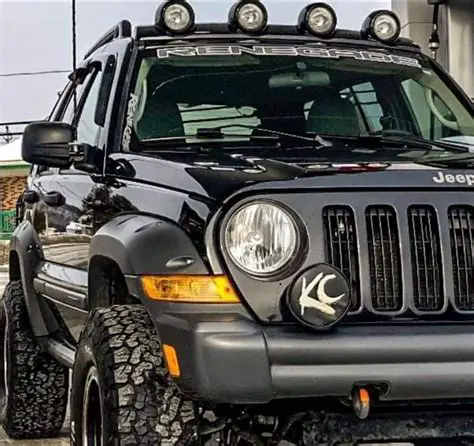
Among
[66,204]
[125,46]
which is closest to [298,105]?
[125,46]

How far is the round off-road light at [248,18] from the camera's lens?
4.82 metres

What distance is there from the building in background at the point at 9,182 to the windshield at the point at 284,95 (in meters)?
30.6

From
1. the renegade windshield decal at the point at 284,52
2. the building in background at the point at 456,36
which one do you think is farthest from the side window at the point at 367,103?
the building in background at the point at 456,36

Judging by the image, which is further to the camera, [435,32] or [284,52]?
[435,32]


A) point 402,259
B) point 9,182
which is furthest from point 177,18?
point 9,182

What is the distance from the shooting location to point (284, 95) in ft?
14.9

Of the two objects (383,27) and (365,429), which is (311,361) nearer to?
(365,429)

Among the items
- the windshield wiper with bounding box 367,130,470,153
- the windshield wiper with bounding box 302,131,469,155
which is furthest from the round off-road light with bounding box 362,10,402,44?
the windshield wiper with bounding box 302,131,469,155

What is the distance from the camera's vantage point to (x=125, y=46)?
461 cm

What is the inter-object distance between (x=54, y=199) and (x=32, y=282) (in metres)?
0.65

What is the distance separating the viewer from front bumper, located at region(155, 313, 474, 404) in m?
2.98

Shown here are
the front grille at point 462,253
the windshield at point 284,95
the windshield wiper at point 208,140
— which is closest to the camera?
the front grille at point 462,253

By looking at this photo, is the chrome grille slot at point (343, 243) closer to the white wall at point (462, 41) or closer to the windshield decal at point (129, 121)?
the windshield decal at point (129, 121)

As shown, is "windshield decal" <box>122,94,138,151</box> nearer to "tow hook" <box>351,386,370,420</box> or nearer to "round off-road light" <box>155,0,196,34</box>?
"round off-road light" <box>155,0,196,34</box>
